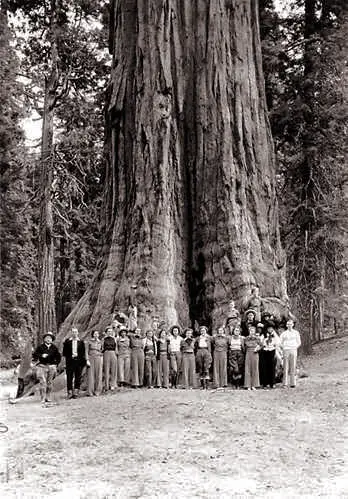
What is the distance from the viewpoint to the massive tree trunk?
13.5 metres

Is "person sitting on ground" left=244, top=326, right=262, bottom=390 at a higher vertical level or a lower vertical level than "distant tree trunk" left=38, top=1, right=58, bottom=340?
lower

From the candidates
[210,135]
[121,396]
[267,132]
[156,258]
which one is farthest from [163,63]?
[121,396]

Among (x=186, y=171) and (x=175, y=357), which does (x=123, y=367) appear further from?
(x=186, y=171)

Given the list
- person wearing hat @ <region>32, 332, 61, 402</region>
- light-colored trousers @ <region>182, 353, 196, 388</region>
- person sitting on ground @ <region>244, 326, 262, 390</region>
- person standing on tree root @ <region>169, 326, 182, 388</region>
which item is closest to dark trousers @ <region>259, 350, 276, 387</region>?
person sitting on ground @ <region>244, 326, 262, 390</region>

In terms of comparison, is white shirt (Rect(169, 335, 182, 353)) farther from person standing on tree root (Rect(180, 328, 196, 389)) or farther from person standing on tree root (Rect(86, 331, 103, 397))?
person standing on tree root (Rect(86, 331, 103, 397))

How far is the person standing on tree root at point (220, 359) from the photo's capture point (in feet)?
39.5

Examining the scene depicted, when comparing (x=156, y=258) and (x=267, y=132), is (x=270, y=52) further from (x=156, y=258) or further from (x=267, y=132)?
(x=156, y=258)

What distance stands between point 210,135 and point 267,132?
1677 millimetres

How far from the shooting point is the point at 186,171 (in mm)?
14438

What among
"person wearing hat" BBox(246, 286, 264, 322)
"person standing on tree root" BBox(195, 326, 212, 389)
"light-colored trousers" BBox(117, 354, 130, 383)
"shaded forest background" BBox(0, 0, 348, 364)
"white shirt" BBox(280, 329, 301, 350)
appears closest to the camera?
"white shirt" BBox(280, 329, 301, 350)

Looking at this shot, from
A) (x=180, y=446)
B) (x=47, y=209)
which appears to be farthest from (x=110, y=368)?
(x=47, y=209)

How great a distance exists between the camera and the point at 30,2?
2320 centimetres

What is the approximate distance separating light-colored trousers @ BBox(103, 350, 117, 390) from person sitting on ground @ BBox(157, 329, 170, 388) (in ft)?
2.48

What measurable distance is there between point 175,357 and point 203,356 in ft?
1.61
